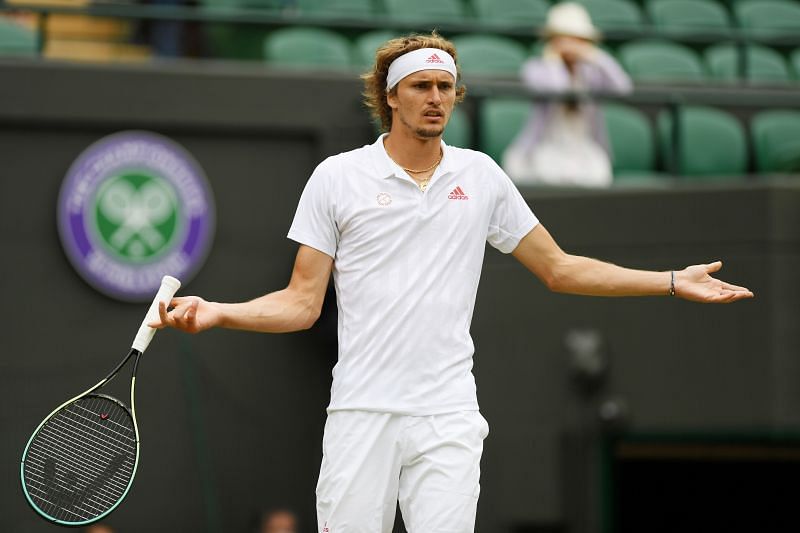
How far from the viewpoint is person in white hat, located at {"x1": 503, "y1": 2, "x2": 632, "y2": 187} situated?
360 inches

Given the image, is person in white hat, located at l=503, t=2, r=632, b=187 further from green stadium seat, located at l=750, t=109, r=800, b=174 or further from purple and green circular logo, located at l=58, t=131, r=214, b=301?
purple and green circular logo, located at l=58, t=131, r=214, b=301

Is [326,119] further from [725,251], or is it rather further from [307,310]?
[307,310]

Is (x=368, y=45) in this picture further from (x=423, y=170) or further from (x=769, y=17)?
(x=423, y=170)

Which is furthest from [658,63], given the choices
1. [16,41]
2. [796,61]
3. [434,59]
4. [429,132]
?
[429,132]

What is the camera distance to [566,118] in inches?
362

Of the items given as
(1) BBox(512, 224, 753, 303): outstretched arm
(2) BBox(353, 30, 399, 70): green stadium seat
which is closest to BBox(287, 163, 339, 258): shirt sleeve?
(1) BBox(512, 224, 753, 303): outstretched arm

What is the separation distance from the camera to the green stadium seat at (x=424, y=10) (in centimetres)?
1070

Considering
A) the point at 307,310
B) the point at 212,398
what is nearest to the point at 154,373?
the point at 212,398

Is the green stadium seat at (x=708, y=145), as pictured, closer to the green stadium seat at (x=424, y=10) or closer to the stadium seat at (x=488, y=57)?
the stadium seat at (x=488, y=57)

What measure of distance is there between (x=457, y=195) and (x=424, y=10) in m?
6.16

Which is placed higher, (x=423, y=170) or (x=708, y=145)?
(x=708, y=145)

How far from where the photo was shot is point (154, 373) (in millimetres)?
9188

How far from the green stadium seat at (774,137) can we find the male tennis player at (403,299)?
5.44 meters

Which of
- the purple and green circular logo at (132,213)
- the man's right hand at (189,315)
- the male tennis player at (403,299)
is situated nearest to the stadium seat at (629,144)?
the purple and green circular logo at (132,213)
